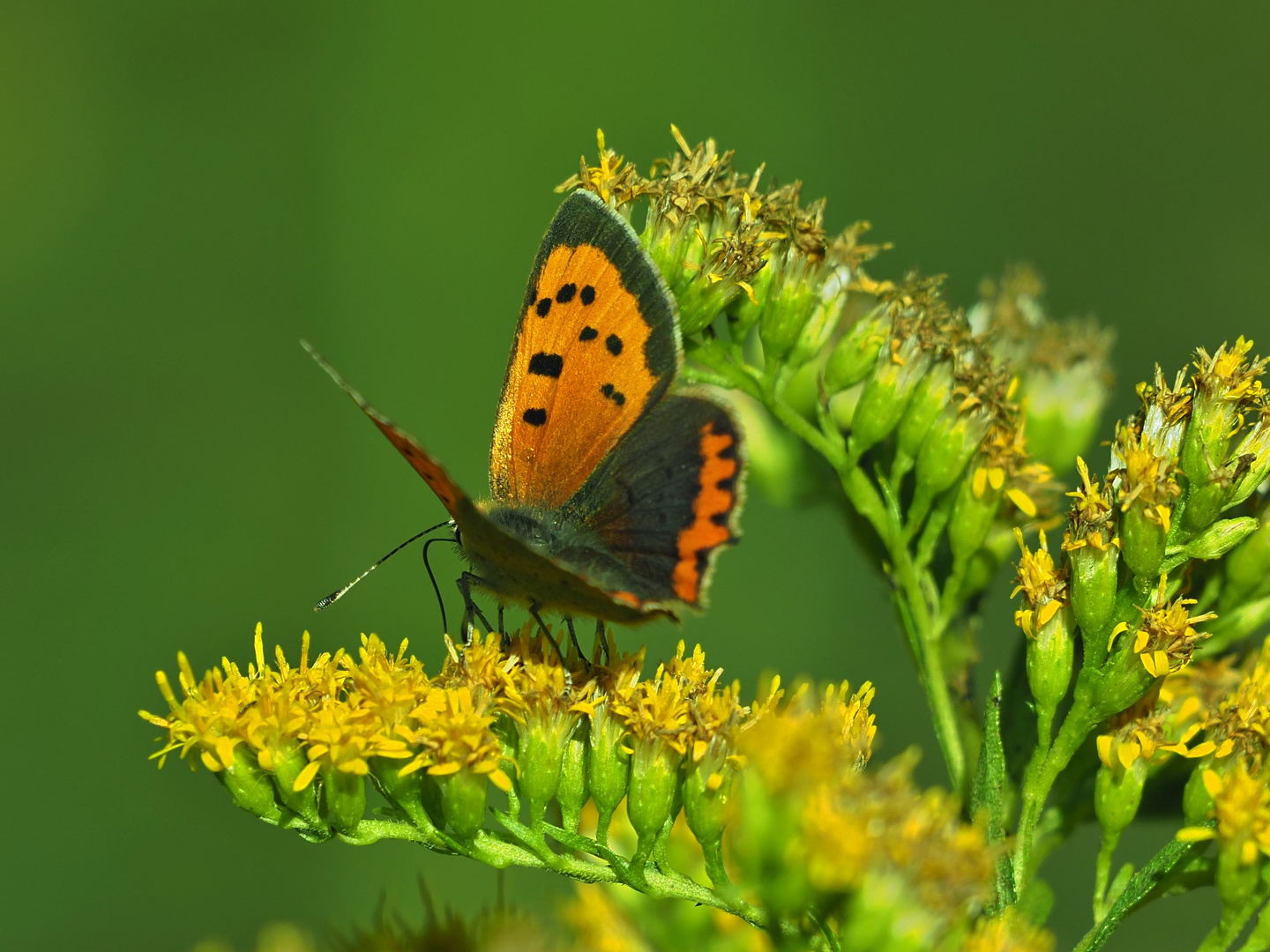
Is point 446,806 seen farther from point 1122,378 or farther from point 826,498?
point 1122,378

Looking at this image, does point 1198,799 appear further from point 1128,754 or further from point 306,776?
point 306,776

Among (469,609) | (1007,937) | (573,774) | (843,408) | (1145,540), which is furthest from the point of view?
(843,408)

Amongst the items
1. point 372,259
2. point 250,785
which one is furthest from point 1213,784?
point 372,259

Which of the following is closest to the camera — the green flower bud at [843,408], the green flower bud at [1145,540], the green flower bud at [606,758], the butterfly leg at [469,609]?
the green flower bud at [1145,540]

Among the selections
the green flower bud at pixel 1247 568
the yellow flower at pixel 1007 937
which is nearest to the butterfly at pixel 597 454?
the yellow flower at pixel 1007 937

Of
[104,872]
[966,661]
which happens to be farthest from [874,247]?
[104,872]

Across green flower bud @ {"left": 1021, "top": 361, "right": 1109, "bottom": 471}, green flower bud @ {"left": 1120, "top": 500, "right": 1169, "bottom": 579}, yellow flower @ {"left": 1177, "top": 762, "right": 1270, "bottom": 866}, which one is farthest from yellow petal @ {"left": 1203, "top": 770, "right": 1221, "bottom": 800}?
green flower bud @ {"left": 1021, "top": 361, "right": 1109, "bottom": 471}

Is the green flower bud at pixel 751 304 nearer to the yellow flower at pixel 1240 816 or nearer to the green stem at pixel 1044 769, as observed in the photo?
the green stem at pixel 1044 769
